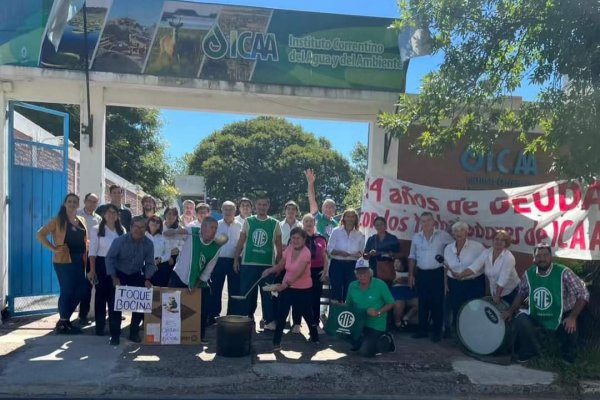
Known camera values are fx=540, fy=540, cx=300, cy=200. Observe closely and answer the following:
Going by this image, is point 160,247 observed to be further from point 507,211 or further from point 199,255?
point 507,211

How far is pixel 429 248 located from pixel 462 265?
0.49 meters

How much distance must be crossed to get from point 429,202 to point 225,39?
3.96m

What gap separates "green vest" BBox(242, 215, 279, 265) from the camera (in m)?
7.29

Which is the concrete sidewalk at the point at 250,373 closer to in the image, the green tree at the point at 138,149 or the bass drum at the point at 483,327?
the bass drum at the point at 483,327

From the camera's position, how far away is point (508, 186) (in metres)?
8.85

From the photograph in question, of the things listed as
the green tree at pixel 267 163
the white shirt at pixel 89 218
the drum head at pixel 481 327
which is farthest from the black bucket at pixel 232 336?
the green tree at pixel 267 163

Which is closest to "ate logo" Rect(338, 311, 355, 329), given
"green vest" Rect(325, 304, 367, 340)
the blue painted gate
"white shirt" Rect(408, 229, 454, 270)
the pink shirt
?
"green vest" Rect(325, 304, 367, 340)

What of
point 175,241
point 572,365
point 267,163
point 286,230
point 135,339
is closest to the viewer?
point 572,365

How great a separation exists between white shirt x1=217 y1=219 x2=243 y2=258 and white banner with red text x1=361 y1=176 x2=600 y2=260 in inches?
80.0

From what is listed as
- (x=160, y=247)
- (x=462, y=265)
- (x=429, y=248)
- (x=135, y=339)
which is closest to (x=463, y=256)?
(x=462, y=265)

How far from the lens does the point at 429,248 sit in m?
7.32

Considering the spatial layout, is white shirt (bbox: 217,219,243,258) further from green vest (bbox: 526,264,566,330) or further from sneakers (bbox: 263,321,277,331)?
green vest (bbox: 526,264,566,330)

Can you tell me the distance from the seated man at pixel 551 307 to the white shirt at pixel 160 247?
4.53m

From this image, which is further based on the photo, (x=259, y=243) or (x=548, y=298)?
(x=259, y=243)
